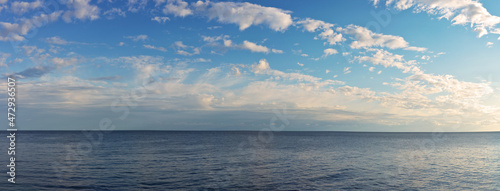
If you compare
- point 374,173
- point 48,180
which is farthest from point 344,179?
point 48,180

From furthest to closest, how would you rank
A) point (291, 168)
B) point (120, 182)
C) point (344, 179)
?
1. point (291, 168)
2. point (344, 179)
3. point (120, 182)

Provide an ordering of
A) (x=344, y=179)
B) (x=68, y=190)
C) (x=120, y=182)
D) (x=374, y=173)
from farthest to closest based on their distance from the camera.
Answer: (x=374, y=173)
(x=344, y=179)
(x=120, y=182)
(x=68, y=190)

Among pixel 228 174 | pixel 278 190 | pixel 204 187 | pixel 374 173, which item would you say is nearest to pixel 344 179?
pixel 374 173

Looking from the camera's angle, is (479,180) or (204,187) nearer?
(204,187)

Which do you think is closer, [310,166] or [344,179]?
[344,179]

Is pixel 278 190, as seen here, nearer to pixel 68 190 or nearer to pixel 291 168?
pixel 291 168

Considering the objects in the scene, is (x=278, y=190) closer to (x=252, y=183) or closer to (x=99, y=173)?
(x=252, y=183)

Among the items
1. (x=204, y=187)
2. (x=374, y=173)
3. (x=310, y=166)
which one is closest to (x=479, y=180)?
(x=374, y=173)

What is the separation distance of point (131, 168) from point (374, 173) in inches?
1513

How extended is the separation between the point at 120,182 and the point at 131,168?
11.0 meters

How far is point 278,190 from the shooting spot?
32812mm

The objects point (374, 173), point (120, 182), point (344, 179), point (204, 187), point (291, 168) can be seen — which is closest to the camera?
point (204, 187)

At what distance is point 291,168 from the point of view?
160 feet

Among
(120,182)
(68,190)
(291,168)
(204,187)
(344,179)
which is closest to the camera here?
(68,190)
